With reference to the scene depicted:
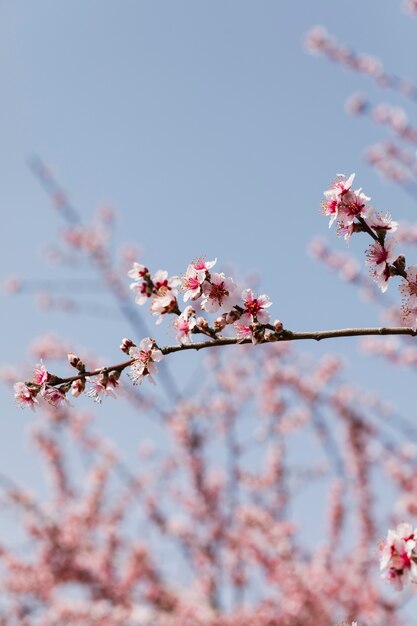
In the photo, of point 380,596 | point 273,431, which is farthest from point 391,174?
point 380,596

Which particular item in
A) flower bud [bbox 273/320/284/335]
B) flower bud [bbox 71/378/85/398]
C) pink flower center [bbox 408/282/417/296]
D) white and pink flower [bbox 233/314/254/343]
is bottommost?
pink flower center [bbox 408/282/417/296]

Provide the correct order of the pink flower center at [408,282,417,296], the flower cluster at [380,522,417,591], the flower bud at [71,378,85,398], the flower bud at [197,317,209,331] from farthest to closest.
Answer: the flower bud at [71,378,85,398] → the flower bud at [197,317,209,331] → the pink flower center at [408,282,417,296] → the flower cluster at [380,522,417,591]

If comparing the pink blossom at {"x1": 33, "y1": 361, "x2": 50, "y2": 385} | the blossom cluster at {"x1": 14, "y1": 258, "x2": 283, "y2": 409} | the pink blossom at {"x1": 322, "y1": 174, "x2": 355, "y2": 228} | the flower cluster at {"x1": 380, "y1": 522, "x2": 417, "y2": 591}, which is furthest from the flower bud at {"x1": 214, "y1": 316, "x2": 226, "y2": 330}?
the flower cluster at {"x1": 380, "y1": 522, "x2": 417, "y2": 591}

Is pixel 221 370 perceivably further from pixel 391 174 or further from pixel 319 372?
pixel 391 174

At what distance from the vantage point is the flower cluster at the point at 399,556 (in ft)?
8.11

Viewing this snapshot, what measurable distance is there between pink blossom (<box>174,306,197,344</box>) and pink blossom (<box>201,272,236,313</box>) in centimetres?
7

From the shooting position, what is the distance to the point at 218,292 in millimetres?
2902

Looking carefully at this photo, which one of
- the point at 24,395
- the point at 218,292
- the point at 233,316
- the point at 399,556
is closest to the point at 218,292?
the point at 218,292

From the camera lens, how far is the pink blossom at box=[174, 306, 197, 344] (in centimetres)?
287

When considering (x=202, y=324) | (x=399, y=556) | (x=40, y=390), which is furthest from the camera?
(x=40, y=390)

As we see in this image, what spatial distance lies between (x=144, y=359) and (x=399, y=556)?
1413 mm

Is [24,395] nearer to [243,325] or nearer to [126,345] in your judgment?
[126,345]

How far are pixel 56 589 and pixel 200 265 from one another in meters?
10.9

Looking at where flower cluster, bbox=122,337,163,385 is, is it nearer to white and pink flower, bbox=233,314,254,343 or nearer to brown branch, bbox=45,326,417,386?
brown branch, bbox=45,326,417,386
